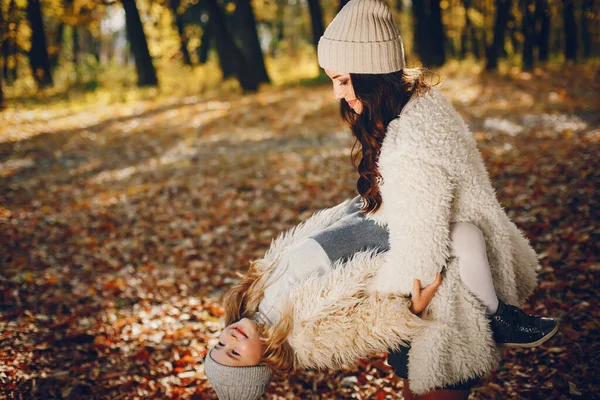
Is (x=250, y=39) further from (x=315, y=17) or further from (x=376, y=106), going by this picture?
(x=376, y=106)

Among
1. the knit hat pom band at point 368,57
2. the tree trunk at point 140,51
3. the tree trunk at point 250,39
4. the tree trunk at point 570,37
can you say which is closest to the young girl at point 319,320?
the knit hat pom band at point 368,57

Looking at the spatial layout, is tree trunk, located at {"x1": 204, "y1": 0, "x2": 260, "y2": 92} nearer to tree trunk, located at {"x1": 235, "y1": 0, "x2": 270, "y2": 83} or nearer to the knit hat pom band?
tree trunk, located at {"x1": 235, "y1": 0, "x2": 270, "y2": 83}

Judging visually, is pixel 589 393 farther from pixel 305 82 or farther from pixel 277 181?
pixel 305 82

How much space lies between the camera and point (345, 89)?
2264 mm

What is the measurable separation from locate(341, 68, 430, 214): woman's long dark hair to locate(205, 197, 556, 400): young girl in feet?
0.84

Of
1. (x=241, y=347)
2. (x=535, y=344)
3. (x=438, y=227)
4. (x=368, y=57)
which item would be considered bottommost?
(x=535, y=344)

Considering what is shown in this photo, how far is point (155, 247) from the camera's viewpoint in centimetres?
580

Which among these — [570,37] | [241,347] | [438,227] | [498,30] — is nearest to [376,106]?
[438,227]

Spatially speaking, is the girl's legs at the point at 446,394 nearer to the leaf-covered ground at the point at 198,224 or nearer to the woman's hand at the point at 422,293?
the woman's hand at the point at 422,293

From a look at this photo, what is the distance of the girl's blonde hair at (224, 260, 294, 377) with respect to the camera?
2.12 m

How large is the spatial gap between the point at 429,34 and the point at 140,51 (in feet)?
32.8

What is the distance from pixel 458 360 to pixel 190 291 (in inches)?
130

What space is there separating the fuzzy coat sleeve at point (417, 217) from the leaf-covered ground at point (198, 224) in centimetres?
169

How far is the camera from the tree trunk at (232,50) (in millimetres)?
13352
